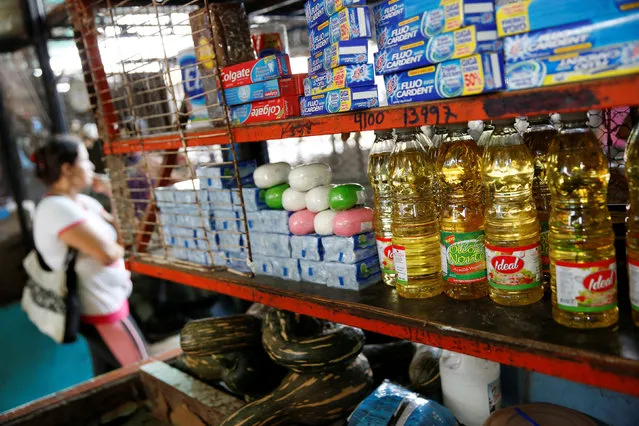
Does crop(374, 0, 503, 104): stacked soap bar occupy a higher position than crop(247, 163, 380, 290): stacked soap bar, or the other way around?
crop(374, 0, 503, 104): stacked soap bar

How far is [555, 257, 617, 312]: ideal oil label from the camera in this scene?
1221 millimetres

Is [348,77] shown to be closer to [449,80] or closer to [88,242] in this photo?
[449,80]

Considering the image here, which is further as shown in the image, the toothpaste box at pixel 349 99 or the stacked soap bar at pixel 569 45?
the toothpaste box at pixel 349 99

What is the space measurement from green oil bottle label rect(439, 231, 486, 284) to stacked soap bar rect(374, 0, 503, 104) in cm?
41

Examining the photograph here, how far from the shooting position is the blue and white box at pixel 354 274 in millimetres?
1802

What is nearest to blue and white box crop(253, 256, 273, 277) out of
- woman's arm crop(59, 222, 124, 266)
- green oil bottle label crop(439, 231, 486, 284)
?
green oil bottle label crop(439, 231, 486, 284)

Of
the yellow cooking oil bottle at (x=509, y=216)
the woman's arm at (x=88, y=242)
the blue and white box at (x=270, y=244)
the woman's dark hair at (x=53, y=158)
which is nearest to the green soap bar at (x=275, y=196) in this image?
the blue and white box at (x=270, y=244)

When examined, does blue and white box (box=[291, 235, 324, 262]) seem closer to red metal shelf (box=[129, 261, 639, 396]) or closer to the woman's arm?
red metal shelf (box=[129, 261, 639, 396])

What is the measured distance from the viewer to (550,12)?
1143mm

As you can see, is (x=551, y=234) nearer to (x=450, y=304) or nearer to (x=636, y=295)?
(x=636, y=295)

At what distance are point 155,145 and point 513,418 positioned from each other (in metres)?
1.83

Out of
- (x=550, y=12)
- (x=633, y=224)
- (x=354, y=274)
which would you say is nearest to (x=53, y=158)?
(x=354, y=274)

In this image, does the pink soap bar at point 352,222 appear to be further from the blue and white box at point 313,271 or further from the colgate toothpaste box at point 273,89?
the colgate toothpaste box at point 273,89

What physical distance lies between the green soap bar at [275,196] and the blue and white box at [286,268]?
0.70 feet
